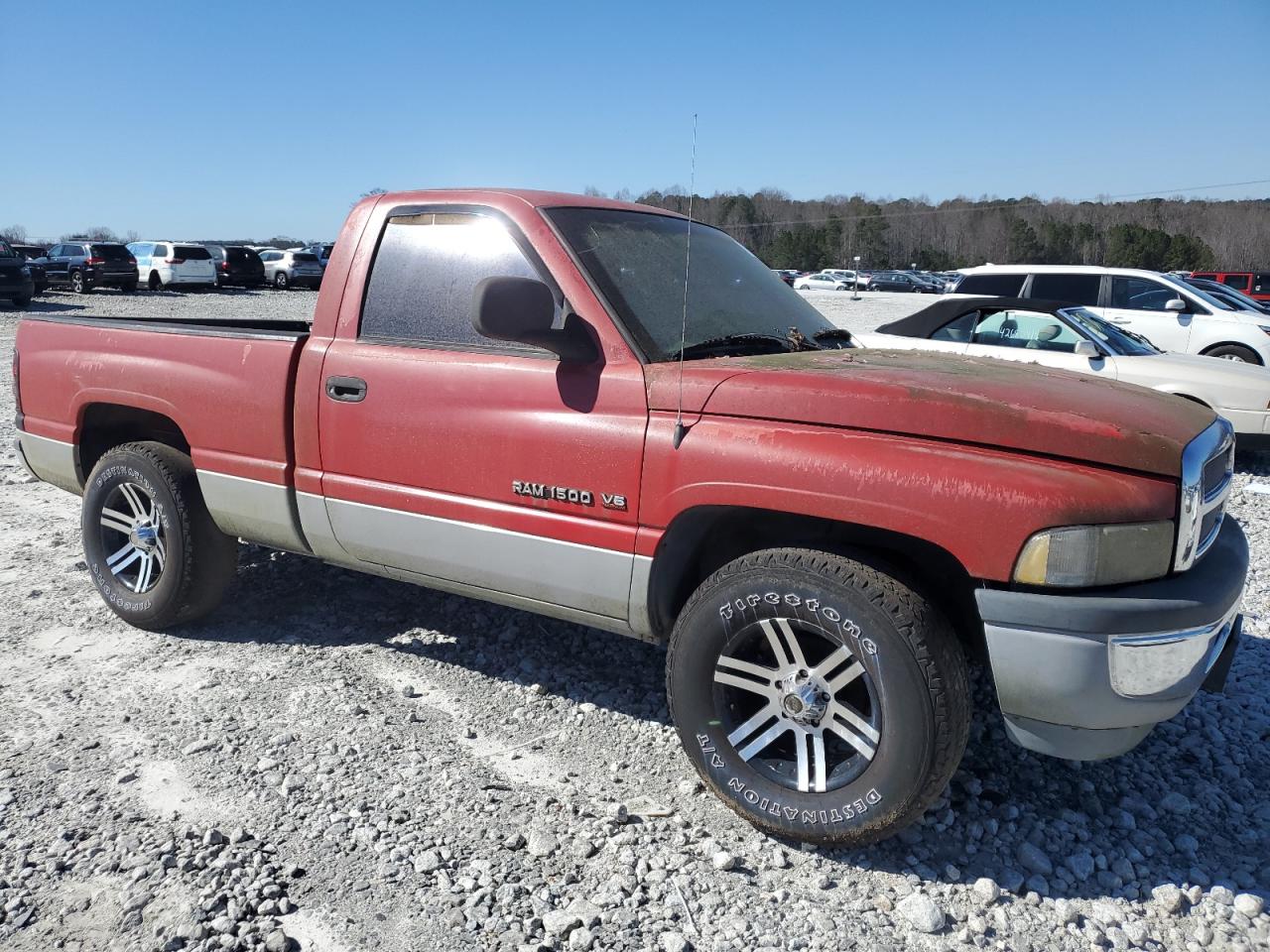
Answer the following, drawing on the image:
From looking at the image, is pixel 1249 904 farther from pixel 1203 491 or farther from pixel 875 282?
pixel 875 282

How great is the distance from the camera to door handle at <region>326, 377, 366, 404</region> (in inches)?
144

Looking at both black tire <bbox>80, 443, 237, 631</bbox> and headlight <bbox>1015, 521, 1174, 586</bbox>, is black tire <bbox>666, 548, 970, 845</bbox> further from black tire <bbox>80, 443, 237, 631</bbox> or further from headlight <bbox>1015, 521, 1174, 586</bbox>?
black tire <bbox>80, 443, 237, 631</bbox>

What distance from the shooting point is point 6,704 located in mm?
3727

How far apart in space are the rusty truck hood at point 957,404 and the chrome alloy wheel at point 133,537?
2.61 meters

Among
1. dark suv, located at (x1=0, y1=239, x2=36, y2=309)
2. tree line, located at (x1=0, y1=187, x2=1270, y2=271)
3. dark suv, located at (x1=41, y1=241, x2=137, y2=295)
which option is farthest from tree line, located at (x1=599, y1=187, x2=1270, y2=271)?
dark suv, located at (x1=41, y1=241, x2=137, y2=295)

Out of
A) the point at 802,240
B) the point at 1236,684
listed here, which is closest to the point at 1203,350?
the point at 802,240

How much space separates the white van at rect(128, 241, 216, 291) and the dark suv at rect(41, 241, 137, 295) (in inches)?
45.2

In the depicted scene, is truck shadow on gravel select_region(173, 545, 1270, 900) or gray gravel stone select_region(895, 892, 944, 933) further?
truck shadow on gravel select_region(173, 545, 1270, 900)

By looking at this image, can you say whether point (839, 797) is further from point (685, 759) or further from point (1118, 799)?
point (1118, 799)

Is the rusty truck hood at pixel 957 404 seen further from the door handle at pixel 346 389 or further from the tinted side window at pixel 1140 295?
the tinted side window at pixel 1140 295

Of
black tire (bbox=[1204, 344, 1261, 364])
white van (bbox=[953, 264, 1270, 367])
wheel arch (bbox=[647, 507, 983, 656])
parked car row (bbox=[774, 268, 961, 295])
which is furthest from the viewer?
parked car row (bbox=[774, 268, 961, 295])

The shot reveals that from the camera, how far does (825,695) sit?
2814 mm

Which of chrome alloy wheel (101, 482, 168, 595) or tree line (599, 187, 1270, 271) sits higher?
tree line (599, 187, 1270, 271)

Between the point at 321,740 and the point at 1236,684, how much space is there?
12.1ft
